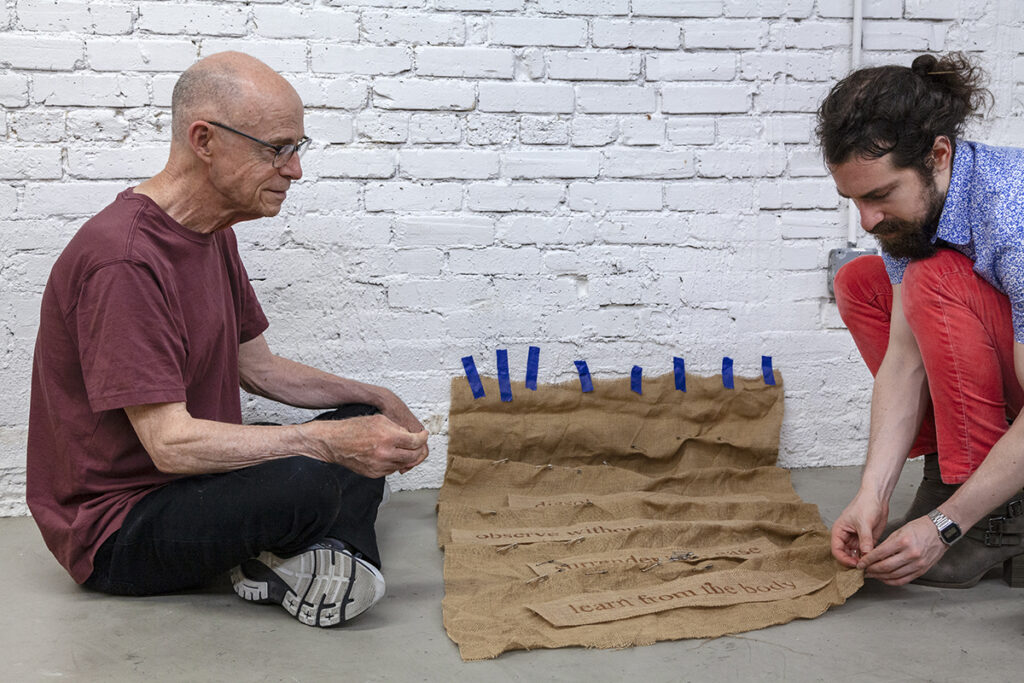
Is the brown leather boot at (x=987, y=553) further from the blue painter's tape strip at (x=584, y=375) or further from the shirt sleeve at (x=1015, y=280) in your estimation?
the blue painter's tape strip at (x=584, y=375)

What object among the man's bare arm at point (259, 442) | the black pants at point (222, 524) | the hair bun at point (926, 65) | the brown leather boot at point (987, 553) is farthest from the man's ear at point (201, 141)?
the brown leather boot at point (987, 553)

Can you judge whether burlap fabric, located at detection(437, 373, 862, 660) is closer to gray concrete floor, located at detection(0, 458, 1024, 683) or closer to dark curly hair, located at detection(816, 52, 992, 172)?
gray concrete floor, located at detection(0, 458, 1024, 683)

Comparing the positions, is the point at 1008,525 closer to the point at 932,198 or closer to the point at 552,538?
the point at 932,198

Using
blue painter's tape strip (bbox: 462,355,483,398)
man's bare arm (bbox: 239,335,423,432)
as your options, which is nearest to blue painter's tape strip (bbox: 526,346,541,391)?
blue painter's tape strip (bbox: 462,355,483,398)

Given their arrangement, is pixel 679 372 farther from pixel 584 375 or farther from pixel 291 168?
pixel 291 168

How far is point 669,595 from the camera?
2.25 metres

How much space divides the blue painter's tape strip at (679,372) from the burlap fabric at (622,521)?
1.0 inches

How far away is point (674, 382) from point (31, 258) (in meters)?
2.00

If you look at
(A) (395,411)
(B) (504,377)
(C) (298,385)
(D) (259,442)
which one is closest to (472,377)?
(B) (504,377)

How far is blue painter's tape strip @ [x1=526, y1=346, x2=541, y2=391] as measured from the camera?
10.5ft

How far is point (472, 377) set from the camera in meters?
3.16

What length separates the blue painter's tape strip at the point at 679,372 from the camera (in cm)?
327

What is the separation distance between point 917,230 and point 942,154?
0.55ft

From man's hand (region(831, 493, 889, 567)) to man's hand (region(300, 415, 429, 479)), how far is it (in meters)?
0.97
